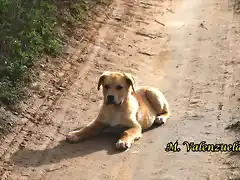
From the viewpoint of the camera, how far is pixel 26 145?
8805 mm

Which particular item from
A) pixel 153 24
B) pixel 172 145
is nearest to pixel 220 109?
pixel 172 145

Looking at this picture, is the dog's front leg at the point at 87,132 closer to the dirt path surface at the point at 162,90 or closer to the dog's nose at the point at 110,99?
the dirt path surface at the point at 162,90

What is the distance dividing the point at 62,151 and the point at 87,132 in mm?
549

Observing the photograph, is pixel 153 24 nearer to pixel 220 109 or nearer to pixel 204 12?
pixel 204 12

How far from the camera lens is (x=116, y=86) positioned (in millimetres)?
8859

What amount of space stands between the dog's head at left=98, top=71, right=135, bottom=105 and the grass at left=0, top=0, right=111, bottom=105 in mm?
1731

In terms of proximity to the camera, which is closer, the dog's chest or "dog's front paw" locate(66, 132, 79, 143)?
"dog's front paw" locate(66, 132, 79, 143)

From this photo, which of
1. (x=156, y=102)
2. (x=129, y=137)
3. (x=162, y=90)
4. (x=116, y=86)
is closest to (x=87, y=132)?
(x=129, y=137)

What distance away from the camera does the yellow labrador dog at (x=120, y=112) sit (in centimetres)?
886

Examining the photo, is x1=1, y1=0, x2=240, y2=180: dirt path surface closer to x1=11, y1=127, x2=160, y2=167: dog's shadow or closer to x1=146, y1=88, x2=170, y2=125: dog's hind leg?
x1=11, y1=127, x2=160, y2=167: dog's shadow

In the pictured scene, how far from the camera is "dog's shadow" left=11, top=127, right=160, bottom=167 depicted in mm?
8336

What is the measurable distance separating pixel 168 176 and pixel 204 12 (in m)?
8.78

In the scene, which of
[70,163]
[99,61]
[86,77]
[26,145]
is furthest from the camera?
[99,61]

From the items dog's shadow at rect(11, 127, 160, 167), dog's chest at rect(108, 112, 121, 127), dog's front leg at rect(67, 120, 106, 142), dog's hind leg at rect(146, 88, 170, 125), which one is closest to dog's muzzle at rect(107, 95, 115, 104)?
dog's chest at rect(108, 112, 121, 127)
